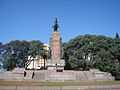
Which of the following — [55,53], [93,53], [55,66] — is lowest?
[55,66]

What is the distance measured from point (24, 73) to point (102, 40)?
26.0 meters

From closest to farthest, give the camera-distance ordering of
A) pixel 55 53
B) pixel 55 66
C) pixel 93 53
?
1. pixel 55 66
2. pixel 55 53
3. pixel 93 53

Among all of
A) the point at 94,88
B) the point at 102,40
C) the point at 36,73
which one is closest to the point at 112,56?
the point at 102,40

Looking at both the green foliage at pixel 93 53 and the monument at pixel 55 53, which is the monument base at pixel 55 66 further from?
the green foliage at pixel 93 53

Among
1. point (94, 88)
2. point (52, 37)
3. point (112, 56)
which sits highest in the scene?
point (52, 37)

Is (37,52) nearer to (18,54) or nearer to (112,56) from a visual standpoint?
(18,54)

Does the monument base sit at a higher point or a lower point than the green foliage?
lower

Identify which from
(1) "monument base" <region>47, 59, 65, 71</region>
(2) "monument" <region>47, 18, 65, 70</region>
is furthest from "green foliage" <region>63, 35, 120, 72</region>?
(2) "monument" <region>47, 18, 65, 70</region>

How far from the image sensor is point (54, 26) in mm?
46781

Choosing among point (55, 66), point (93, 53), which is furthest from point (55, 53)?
point (93, 53)

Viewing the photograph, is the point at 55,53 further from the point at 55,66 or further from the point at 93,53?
the point at 93,53

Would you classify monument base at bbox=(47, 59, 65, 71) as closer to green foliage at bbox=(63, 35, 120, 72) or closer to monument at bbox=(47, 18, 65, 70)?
monument at bbox=(47, 18, 65, 70)

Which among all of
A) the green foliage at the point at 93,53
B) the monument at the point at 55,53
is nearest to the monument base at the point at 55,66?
the monument at the point at 55,53

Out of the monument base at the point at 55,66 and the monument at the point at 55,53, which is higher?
the monument at the point at 55,53
